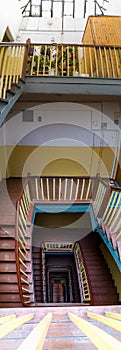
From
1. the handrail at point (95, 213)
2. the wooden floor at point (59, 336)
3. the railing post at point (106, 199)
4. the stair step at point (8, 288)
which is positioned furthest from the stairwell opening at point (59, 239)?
the wooden floor at point (59, 336)

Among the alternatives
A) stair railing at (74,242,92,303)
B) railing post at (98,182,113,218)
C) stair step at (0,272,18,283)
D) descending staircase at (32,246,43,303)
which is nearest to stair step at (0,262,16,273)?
stair step at (0,272,18,283)

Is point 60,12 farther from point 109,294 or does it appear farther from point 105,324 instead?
point 105,324

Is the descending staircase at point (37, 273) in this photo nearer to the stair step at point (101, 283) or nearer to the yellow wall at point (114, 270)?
the stair step at point (101, 283)

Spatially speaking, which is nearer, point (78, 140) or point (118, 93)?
point (118, 93)

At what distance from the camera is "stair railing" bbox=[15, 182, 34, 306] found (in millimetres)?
4117

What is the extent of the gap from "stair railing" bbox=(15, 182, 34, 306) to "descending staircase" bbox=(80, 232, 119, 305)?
1.81m


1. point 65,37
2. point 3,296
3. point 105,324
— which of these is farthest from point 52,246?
point 65,37

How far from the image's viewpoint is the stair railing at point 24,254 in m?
4.12

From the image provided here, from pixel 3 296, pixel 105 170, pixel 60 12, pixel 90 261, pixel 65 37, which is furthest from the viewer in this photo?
pixel 60 12

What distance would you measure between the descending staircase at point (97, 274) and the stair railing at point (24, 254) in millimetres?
1811

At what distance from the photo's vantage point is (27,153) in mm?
8227

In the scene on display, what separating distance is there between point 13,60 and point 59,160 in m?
3.18

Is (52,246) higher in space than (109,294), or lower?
higher

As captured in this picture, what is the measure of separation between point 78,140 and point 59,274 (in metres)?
3.71
